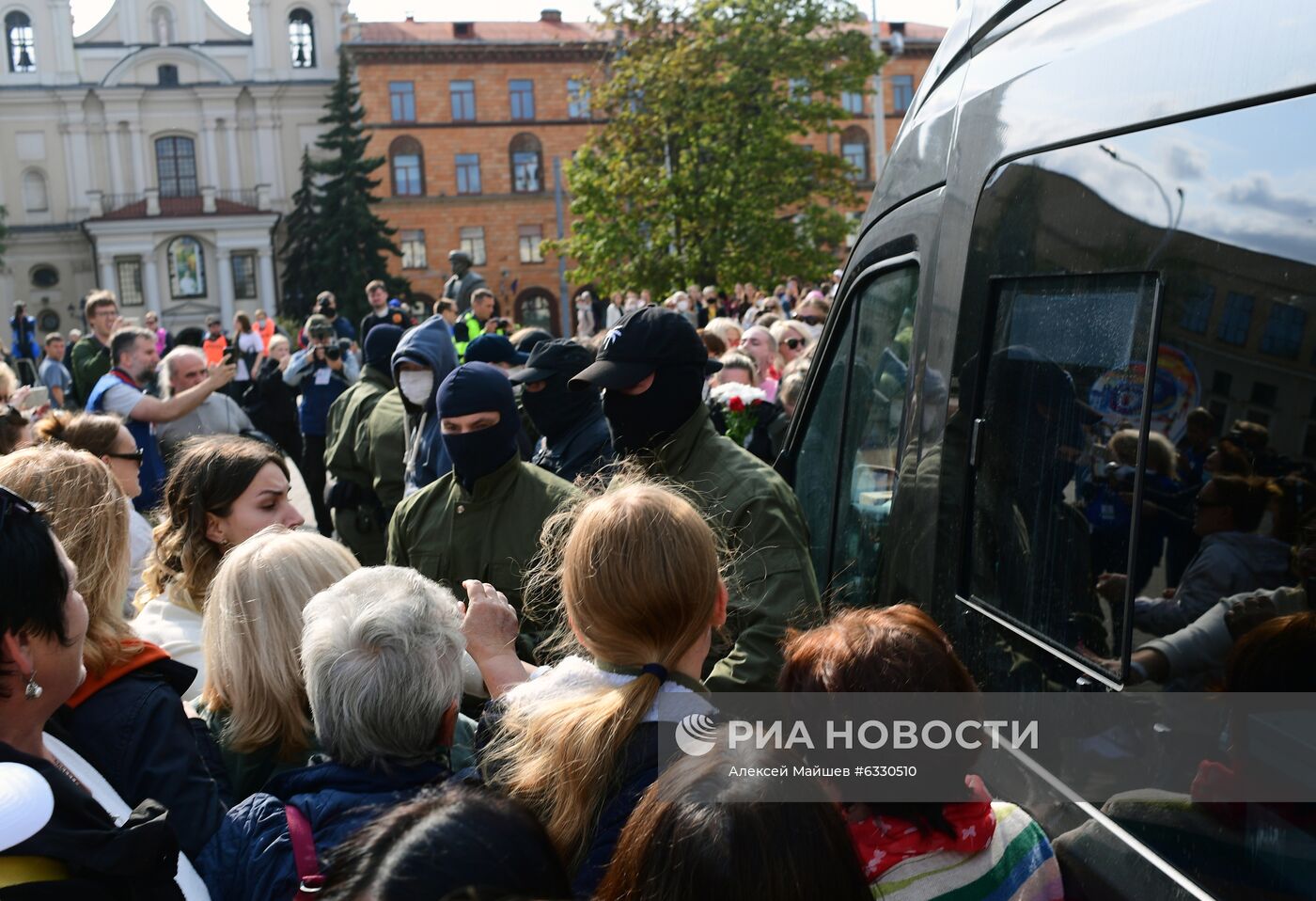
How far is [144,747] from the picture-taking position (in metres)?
2.52

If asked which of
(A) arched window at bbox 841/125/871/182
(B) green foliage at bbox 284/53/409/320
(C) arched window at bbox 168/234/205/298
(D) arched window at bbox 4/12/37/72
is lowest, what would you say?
(C) arched window at bbox 168/234/205/298

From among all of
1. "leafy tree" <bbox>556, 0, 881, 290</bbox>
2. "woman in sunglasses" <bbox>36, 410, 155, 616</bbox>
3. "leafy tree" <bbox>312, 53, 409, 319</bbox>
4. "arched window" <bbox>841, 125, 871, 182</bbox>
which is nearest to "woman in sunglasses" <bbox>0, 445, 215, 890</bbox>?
"woman in sunglasses" <bbox>36, 410, 155, 616</bbox>

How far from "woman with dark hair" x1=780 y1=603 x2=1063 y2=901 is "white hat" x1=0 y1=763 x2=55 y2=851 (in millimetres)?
1192

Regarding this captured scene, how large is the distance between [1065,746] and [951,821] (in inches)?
10.0

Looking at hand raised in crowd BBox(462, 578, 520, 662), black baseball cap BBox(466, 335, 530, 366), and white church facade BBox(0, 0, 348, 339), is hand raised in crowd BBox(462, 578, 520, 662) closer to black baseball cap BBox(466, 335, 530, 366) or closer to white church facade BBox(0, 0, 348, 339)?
black baseball cap BBox(466, 335, 530, 366)

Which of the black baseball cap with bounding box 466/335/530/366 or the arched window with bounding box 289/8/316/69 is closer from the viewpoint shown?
the black baseball cap with bounding box 466/335/530/366

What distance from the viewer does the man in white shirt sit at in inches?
288

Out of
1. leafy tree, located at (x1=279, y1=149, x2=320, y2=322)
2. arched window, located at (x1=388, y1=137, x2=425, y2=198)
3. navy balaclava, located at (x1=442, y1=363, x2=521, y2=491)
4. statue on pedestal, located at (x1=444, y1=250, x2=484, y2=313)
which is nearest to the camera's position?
navy balaclava, located at (x1=442, y1=363, x2=521, y2=491)

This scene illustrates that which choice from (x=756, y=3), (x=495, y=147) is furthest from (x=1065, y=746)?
(x=495, y=147)

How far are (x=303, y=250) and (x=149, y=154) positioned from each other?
10455 millimetres

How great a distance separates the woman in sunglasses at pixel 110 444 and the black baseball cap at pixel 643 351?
7.80 ft

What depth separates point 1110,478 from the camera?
2180mm

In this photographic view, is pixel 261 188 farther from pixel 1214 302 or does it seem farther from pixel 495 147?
pixel 1214 302

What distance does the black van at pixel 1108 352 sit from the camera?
1745mm
